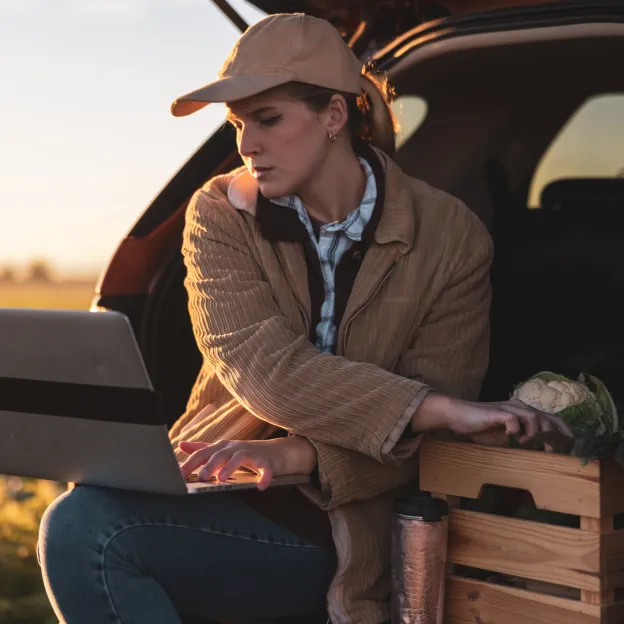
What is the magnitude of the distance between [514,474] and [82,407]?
30.4 inches

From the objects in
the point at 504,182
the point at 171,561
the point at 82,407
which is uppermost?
the point at 504,182

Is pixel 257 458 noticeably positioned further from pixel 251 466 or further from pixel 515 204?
pixel 515 204

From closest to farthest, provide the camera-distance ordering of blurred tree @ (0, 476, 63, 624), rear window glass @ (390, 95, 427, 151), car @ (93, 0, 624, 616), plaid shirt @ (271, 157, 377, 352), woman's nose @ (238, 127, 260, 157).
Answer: woman's nose @ (238, 127, 260, 157) < plaid shirt @ (271, 157, 377, 352) < car @ (93, 0, 624, 616) < rear window glass @ (390, 95, 427, 151) < blurred tree @ (0, 476, 63, 624)

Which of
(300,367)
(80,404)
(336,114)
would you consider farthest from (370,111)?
(80,404)

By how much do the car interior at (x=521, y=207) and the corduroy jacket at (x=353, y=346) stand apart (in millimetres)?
476

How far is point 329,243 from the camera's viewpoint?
2.64m

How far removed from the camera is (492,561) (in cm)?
231

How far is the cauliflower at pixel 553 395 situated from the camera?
94.4 inches

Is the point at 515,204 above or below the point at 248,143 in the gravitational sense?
below

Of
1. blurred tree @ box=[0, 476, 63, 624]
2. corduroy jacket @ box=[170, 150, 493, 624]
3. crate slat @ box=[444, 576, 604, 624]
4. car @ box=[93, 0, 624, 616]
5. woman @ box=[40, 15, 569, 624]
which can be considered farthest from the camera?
blurred tree @ box=[0, 476, 63, 624]

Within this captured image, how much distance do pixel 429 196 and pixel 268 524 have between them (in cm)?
80

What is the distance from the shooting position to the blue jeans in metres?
2.25

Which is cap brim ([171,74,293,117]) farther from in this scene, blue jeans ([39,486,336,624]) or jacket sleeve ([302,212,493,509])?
blue jeans ([39,486,336,624])

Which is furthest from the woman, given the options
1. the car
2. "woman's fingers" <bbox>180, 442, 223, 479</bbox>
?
the car
